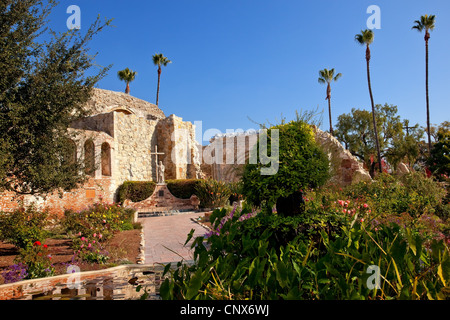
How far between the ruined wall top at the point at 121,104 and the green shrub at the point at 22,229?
17658 mm

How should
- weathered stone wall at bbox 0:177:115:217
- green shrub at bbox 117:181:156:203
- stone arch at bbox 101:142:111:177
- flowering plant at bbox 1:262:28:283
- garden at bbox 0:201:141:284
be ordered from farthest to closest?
green shrub at bbox 117:181:156:203, stone arch at bbox 101:142:111:177, weathered stone wall at bbox 0:177:115:217, garden at bbox 0:201:141:284, flowering plant at bbox 1:262:28:283

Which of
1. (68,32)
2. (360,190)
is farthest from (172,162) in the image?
(68,32)

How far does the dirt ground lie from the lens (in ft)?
21.3

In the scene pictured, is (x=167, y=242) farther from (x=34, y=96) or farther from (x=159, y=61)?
(x=159, y=61)

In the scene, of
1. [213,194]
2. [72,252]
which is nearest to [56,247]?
[72,252]

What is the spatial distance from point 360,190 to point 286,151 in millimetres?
9363

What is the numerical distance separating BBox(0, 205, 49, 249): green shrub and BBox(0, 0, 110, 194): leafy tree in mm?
979

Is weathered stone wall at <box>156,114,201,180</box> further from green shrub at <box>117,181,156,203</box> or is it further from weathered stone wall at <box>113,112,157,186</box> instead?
green shrub at <box>117,181,156,203</box>

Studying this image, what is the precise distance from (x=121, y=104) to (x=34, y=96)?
22460 millimetres

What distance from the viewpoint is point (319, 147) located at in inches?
186

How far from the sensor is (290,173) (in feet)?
14.1

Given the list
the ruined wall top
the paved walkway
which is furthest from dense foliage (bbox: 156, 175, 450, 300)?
the ruined wall top
